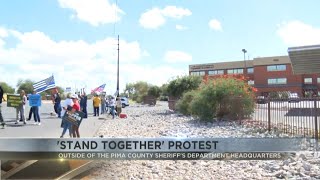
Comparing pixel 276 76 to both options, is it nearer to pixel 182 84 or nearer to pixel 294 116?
pixel 182 84

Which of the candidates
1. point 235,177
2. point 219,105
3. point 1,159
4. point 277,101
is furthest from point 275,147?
point 219,105

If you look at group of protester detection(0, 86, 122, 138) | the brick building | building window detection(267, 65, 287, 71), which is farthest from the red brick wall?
group of protester detection(0, 86, 122, 138)

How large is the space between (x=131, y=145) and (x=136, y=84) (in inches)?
4330

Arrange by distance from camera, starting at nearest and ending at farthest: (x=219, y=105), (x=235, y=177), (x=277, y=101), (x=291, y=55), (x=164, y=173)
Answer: (x=235, y=177) < (x=164, y=173) < (x=277, y=101) < (x=219, y=105) < (x=291, y=55)

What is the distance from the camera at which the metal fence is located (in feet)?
43.5

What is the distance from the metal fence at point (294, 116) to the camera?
523 inches

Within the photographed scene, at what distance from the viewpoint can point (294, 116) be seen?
15008 mm

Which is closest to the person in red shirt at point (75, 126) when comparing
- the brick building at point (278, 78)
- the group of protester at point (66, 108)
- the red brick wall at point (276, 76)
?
the group of protester at point (66, 108)

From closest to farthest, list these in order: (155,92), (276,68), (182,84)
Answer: (182,84)
(155,92)
(276,68)

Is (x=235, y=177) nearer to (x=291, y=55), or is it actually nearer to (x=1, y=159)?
(x=1, y=159)

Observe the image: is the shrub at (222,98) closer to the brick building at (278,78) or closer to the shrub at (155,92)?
the shrub at (155,92)

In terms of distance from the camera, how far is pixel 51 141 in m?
7.61

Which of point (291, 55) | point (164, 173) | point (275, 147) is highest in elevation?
point (291, 55)

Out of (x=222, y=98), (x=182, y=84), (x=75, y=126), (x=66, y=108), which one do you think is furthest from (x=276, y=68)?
(x=75, y=126)
